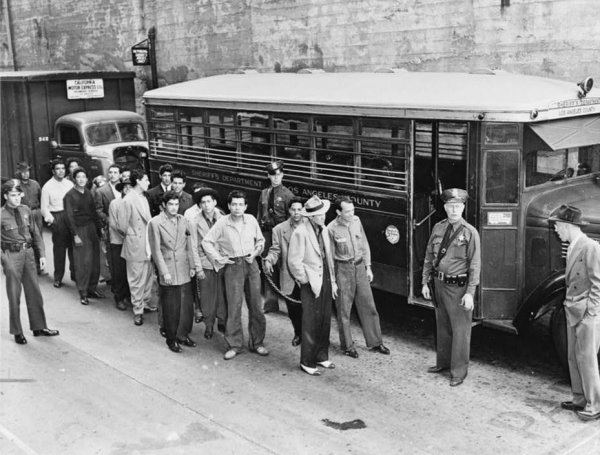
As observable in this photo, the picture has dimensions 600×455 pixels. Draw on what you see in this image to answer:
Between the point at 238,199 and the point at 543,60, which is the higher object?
the point at 543,60

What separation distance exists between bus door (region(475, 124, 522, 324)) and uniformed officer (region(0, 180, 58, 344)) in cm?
464

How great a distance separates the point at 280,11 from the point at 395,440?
1056 centimetres

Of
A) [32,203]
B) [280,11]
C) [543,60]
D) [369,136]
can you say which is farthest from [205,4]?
[369,136]

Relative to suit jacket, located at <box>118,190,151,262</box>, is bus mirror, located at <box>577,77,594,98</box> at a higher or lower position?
higher

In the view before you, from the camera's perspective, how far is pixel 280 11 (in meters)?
14.5

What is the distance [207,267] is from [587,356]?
3.89m

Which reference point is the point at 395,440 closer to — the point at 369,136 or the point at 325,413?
the point at 325,413

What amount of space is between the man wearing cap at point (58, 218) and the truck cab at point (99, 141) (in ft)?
8.67

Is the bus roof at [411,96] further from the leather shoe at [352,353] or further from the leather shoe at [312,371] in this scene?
the leather shoe at [312,371]

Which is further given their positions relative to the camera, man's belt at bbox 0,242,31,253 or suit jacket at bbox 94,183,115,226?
suit jacket at bbox 94,183,115,226

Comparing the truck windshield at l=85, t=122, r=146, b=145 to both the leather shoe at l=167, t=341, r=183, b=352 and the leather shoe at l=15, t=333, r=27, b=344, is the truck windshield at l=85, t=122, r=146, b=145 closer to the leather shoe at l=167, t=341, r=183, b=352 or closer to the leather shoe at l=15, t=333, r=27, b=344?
the leather shoe at l=15, t=333, r=27, b=344

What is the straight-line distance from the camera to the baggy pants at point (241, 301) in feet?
24.6

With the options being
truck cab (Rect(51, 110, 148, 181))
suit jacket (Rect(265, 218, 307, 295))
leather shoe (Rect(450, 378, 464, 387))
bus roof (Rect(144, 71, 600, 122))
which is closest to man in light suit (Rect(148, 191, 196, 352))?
suit jacket (Rect(265, 218, 307, 295))

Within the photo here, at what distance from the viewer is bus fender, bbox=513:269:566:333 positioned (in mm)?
6559
